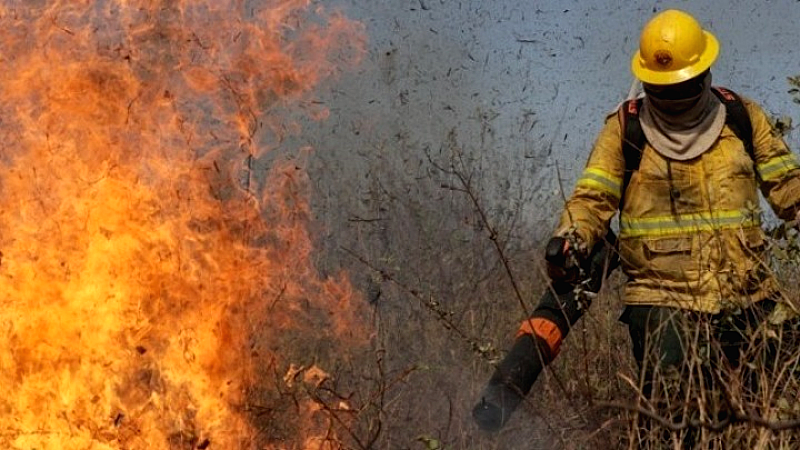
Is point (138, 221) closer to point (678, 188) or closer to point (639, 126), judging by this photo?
point (639, 126)

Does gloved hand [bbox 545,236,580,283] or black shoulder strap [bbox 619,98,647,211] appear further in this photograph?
black shoulder strap [bbox 619,98,647,211]

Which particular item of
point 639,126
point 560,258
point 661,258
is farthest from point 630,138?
point 560,258

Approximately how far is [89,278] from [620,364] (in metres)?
2.35

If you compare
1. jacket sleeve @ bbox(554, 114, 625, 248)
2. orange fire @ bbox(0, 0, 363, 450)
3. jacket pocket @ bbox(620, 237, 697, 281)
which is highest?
jacket sleeve @ bbox(554, 114, 625, 248)

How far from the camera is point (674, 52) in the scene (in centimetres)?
491

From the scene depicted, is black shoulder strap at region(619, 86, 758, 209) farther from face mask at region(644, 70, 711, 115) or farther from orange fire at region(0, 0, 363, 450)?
orange fire at region(0, 0, 363, 450)

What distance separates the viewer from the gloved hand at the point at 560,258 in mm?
4711

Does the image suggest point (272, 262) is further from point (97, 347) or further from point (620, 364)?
point (620, 364)

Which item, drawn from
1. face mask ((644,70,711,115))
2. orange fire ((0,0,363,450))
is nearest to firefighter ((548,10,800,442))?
face mask ((644,70,711,115))

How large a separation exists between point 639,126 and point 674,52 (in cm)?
34

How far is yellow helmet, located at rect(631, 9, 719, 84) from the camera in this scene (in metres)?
4.91

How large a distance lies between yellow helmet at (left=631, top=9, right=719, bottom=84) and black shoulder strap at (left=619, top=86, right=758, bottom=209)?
7.0 inches

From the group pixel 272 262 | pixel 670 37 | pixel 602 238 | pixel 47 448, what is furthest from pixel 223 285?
pixel 670 37

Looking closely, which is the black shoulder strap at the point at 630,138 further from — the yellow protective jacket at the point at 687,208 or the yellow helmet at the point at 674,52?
the yellow helmet at the point at 674,52
